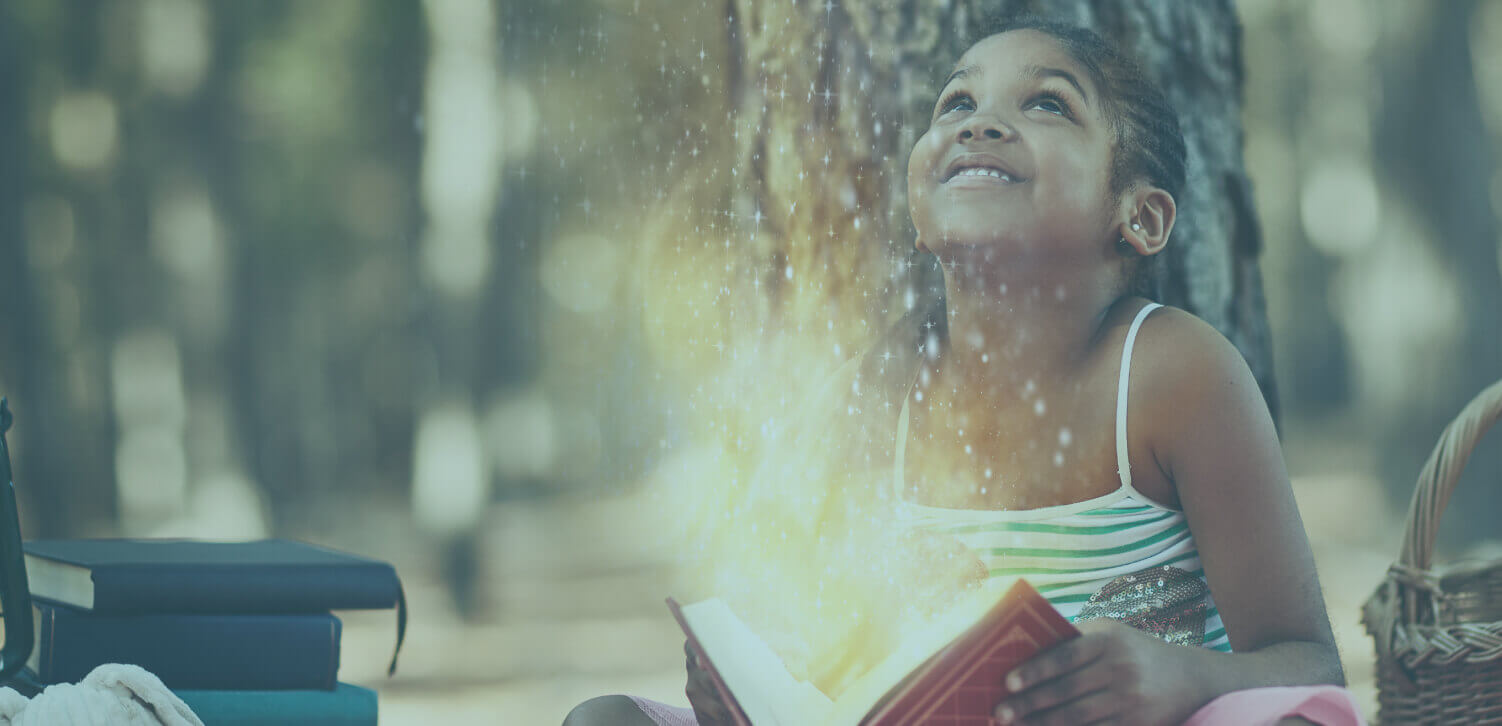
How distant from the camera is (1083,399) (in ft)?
2.71

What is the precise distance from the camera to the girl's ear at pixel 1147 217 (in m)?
0.85

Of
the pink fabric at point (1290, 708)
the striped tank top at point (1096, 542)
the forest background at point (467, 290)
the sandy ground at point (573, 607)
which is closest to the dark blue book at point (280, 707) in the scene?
the striped tank top at point (1096, 542)

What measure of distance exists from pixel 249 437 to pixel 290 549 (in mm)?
1678

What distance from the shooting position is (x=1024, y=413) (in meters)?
0.86

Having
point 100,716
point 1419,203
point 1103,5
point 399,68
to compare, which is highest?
point 399,68

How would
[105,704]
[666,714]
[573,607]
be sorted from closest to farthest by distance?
[105,704], [666,714], [573,607]

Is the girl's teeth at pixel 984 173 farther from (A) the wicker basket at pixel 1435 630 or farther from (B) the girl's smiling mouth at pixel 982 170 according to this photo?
(A) the wicker basket at pixel 1435 630

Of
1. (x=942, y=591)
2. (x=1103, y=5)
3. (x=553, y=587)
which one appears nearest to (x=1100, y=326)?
(x=942, y=591)

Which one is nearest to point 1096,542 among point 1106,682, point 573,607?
point 1106,682

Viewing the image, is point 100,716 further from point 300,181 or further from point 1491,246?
point 1491,246

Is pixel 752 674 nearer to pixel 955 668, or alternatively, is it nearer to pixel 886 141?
pixel 955 668

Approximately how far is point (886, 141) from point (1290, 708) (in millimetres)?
627

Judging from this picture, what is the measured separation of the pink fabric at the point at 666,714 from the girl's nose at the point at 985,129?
0.43 m

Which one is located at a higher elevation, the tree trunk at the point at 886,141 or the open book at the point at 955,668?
the tree trunk at the point at 886,141
